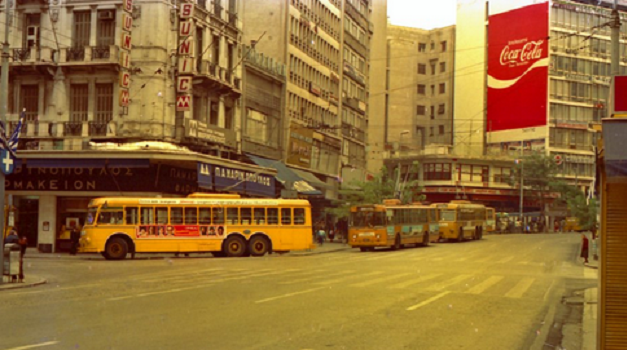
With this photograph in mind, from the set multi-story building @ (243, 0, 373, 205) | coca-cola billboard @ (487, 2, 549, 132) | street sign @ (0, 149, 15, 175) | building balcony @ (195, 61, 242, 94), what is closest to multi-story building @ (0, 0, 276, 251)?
building balcony @ (195, 61, 242, 94)

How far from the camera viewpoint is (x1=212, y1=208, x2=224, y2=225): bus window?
37656 millimetres

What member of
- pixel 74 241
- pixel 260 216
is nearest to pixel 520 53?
pixel 260 216

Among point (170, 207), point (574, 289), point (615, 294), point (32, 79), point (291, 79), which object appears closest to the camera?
point (615, 294)

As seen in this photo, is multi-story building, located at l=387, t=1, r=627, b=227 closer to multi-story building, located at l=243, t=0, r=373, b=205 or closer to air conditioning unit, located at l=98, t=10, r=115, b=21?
multi-story building, located at l=243, t=0, r=373, b=205

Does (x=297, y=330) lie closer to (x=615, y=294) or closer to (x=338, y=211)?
(x=615, y=294)

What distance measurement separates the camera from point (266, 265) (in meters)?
30.8

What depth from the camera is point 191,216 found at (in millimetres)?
37156

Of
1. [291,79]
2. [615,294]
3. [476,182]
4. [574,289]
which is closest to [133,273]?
[574,289]

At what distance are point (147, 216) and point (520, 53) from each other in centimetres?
7562

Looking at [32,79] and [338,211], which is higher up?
[32,79]

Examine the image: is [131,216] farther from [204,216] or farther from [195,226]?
[204,216]

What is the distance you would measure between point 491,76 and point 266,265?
264 feet

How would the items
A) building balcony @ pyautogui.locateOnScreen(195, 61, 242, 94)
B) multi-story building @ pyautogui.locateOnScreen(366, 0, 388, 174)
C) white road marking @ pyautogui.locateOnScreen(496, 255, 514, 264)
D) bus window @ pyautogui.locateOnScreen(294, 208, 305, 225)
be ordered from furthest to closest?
1. multi-story building @ pyautogui.locateOnScreen(366, 0, 388, 174)
2. building balcony @ pyautogui.locateOnScreen(195, 61, 242, 94)
3. bus window @ pyautogui.locateOnScreen(294, 208, 305, 225)
4. white road marking @ pyautogui.locateOnScreen(496, 255, 514, 264)

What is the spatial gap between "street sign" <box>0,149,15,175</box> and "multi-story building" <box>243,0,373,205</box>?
3126 cm
